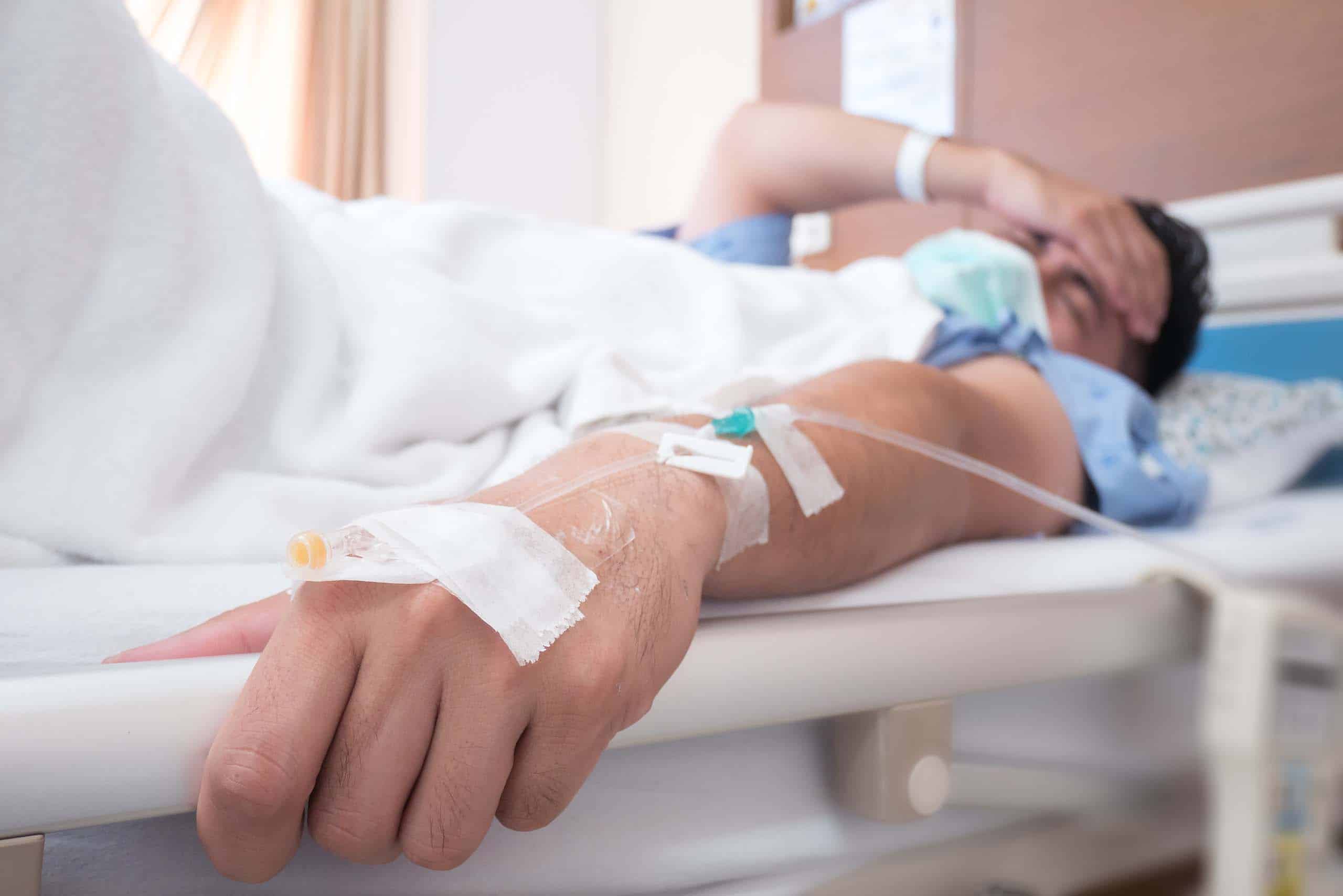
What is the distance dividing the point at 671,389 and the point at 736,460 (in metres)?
0.35

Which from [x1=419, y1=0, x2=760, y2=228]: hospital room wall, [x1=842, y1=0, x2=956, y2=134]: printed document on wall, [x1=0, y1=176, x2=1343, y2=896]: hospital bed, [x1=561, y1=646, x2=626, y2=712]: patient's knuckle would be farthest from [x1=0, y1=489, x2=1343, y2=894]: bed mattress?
[x1=419, y1=0, x2=760, y2=228]: hospital room wall

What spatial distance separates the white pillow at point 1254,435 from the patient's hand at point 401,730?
3.11 feet

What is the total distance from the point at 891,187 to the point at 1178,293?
46 centimetres

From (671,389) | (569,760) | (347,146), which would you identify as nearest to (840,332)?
(671,389)

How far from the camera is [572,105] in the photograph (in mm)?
3176

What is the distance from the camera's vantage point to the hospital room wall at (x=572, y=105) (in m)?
2.80

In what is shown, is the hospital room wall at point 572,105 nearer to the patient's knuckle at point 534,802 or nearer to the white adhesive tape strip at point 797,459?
the white adhesive tape strip at point 797,459

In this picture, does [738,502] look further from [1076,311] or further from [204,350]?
[1076,311]

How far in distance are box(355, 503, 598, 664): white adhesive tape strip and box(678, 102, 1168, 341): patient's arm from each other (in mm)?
1081

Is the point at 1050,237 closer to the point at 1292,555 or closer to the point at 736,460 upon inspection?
the point at 1292,555

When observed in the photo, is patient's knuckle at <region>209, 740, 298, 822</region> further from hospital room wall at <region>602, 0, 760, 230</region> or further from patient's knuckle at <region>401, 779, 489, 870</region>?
hospital room wall at <region>602, 0, 760, 230</region>

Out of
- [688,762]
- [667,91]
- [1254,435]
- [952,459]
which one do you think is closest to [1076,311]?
[1254,435]

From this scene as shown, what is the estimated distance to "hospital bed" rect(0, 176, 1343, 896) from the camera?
284mm

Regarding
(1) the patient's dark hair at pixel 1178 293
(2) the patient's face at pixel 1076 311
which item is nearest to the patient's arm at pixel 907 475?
(2) the patient's face at pixel 1076 311
